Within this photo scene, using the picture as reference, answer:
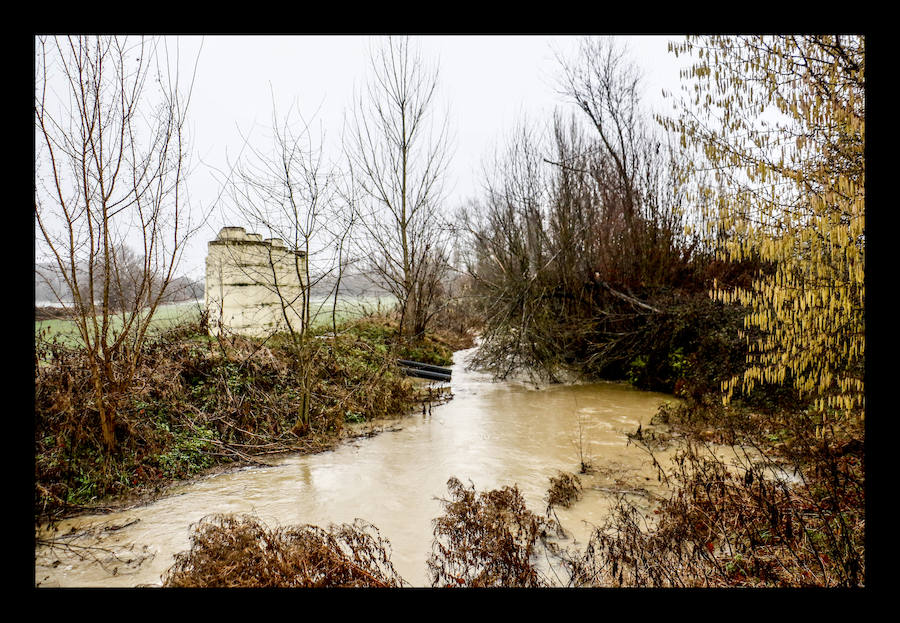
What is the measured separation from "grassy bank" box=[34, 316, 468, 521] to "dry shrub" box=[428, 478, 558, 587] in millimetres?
3477

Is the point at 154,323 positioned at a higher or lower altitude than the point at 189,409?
higher

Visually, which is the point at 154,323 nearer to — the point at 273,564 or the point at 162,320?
the point at 162,320

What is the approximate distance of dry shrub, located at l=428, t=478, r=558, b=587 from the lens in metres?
3.39

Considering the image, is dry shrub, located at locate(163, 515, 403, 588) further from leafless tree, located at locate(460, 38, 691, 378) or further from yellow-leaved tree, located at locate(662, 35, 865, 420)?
leafless tree, located at locate(460, 38, 691, 378)

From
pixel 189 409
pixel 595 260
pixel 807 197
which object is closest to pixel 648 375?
pixel 595 260

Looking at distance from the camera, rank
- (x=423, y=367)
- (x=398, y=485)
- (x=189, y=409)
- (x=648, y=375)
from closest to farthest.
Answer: (x=398, y=485) < (x=189, y=409) < (x=648, y=375) < (x=423, y=367)

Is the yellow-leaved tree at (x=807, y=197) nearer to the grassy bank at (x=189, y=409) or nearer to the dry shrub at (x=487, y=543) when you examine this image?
the dry shrub at (x=487, y=543)

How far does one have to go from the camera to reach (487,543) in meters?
3.78

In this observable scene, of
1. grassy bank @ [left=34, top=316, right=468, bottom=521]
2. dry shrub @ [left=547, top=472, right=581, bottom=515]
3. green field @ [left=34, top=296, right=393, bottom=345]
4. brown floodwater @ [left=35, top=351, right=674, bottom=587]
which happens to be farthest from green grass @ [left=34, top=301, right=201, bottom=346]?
dry shrub @ [left=547, top=472, right=581, bottom=515]

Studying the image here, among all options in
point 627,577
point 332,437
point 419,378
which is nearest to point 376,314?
point 419,378

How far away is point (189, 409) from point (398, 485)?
3502 mm

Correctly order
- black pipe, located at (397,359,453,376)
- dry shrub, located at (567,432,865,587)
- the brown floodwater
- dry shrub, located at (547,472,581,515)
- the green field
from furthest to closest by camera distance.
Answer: black pipe, located at (397,359,453,376) → the green field → dry shrub, located at (547,472,581,515) → the brown floodwater → dry shrub, located at (567,432,865,587)

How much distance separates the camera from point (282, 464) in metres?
6.59
